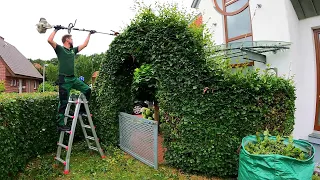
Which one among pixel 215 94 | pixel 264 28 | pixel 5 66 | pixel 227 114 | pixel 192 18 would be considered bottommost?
pixel 227 114

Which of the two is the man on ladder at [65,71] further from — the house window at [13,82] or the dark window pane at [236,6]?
the house window at [13,82]

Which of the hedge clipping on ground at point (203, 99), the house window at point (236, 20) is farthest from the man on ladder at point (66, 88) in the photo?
the house window at point (236, 20)

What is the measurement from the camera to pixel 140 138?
418 cm

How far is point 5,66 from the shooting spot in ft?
62.3

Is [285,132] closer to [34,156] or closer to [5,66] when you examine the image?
[34,156]

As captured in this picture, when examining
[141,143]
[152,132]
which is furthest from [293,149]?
[141,143]

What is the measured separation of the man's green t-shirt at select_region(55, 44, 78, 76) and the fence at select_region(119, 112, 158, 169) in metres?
1.46

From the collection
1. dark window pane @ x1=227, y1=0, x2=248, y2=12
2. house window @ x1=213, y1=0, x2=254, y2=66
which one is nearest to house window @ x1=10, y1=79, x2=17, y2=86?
house window @ x1=213, y1=0, x2=254, y2=66

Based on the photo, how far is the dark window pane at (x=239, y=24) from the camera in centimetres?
648

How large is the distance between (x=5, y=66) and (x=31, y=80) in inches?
277

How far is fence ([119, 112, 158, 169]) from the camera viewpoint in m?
3.82

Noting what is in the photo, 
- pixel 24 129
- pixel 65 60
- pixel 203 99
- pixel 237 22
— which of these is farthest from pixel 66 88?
pixel 237 22

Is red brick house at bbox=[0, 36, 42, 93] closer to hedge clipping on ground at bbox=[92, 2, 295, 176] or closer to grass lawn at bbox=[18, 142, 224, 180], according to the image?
grass lawn at bbox=[18, 142, 224, 180]

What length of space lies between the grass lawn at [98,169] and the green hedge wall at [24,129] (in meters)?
0.23
